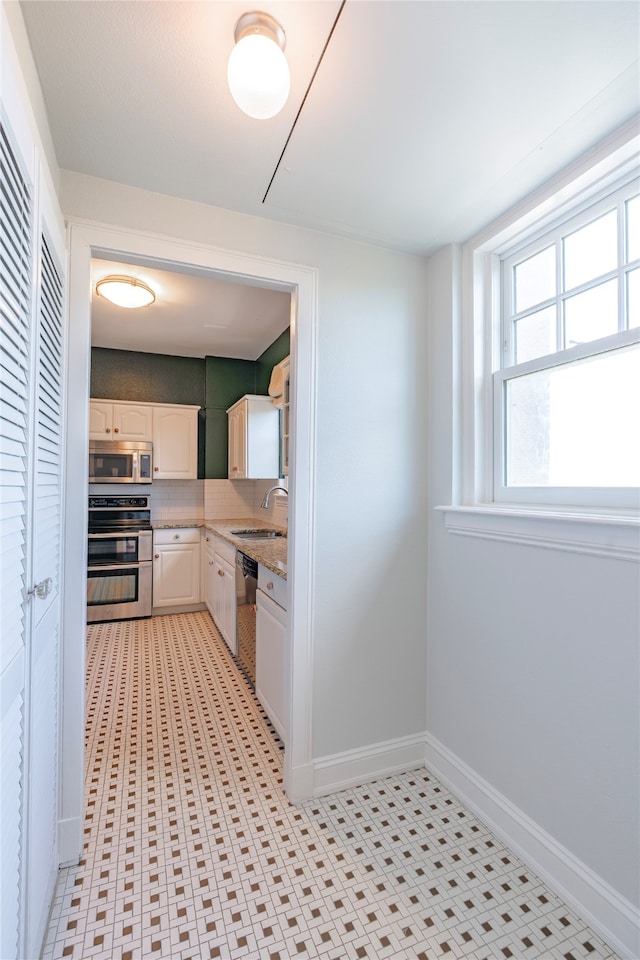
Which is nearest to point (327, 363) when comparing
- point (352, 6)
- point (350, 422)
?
point (350, 422)

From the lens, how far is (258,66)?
3.23 ft

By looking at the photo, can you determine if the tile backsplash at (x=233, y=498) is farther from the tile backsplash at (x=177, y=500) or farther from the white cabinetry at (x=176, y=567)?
the white cabinetry at (x=176, y=567)

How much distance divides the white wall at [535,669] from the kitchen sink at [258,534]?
1.90 meters

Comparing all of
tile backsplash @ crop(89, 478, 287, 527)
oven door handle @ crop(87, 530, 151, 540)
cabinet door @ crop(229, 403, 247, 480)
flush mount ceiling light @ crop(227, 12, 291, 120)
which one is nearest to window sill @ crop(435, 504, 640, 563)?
flush mount ceiling light @ crop(227, 12, 291, 120)

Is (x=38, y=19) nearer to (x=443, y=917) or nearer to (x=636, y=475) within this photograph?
(x=636, y=475)

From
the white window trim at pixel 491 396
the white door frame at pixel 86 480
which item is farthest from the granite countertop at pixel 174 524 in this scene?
the white window trim at pixel 491 396

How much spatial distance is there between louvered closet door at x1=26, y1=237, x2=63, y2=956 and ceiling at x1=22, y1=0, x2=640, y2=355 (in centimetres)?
50

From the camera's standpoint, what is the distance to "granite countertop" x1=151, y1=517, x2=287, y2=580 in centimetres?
228

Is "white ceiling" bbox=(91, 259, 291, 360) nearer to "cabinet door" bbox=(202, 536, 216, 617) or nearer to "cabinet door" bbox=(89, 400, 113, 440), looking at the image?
"cabinet door" bbox=(89, 400, 113, 440)

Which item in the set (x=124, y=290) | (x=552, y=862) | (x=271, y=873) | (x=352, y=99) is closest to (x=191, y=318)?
(x=124, y=290)

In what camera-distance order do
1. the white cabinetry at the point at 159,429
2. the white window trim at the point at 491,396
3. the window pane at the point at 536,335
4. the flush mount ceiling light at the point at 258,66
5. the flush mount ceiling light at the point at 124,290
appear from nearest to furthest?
the flush mount ceiling light at the point at 258,66
the white window trim at the point at 491,396
the window pane at the point at 536,335
the flush mount ceiling light at the point at 124,290
the white cabinetry at the point at 159,429

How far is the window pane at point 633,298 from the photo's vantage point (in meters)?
1.39

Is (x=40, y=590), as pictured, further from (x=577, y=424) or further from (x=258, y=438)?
(x=258, y=438)

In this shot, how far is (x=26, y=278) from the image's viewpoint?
0.99 meters
